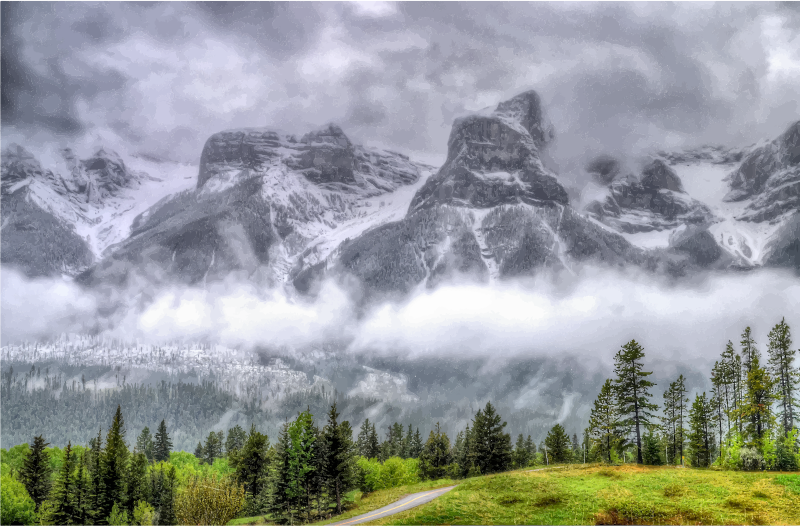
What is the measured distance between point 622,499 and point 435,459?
Answer: 5760 cm

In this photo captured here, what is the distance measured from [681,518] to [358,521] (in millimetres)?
28442

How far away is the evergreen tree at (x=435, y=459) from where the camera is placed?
9962 cm

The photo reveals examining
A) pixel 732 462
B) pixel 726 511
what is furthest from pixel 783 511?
pixel 732 462

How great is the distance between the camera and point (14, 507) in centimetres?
7550

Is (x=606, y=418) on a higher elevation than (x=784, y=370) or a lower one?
lower

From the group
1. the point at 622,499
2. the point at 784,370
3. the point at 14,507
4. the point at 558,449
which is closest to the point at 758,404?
the point at 784,370

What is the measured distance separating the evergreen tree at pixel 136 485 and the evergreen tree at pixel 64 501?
690cm

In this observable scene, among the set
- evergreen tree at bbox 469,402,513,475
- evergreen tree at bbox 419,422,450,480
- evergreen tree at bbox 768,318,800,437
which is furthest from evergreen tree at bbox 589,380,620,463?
evergreen tree at bbox 419,422,450,480

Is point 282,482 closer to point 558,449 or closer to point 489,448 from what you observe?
point 489,448

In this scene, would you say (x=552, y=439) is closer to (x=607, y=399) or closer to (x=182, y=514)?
(x=607, y=399)

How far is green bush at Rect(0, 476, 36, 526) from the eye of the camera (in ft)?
245

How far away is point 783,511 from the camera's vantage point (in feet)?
136

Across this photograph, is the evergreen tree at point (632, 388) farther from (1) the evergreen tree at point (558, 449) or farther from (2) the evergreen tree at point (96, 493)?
(2) the evergreen tree at point (96, 493)

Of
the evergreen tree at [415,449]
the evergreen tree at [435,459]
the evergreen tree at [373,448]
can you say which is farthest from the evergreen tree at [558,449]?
the evergreen tree at [373,448]
